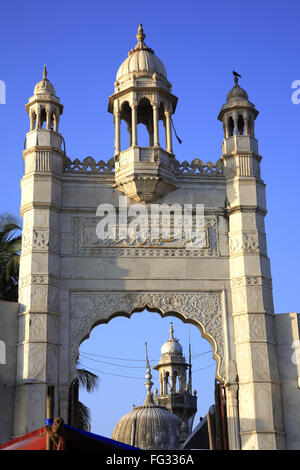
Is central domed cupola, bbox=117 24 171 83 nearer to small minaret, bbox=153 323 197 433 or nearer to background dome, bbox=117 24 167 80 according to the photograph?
background dome, bbox=117 24 167 80

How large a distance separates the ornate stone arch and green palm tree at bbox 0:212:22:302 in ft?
8.43

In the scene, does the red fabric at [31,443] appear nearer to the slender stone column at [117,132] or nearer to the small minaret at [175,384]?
the slender stone column at [117,132]

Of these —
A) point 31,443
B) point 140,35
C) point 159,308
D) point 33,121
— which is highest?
point 140,35

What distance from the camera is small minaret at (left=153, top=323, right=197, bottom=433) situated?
4447 cm

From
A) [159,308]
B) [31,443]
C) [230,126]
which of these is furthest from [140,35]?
[31,443]

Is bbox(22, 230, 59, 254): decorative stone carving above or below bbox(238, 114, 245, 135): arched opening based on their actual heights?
below

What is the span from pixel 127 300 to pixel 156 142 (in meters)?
3.76

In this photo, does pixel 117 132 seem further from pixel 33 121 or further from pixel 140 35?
pixel 140 35

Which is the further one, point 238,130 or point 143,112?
point 143,112

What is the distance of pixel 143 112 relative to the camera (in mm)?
19391

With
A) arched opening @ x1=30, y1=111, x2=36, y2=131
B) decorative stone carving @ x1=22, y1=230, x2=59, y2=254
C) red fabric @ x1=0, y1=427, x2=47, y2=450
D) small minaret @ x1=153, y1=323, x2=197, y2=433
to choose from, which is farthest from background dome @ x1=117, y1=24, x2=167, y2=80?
small minaret @ x1=153, y1=323, x2=197, y2=433

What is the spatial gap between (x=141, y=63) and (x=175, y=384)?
3101cm

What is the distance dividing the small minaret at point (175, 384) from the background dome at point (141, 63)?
95.2ft

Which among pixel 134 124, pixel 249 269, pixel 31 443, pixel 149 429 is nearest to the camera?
pixel 31 443
